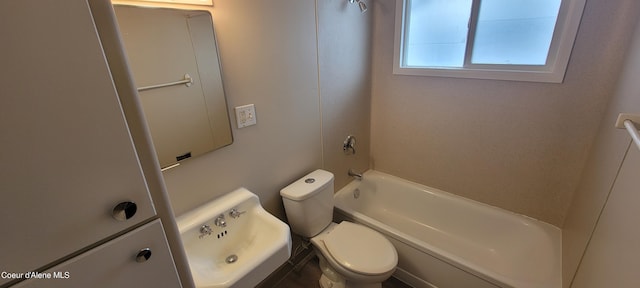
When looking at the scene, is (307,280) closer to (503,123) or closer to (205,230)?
(205,230)

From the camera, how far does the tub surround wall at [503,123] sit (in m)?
1.38

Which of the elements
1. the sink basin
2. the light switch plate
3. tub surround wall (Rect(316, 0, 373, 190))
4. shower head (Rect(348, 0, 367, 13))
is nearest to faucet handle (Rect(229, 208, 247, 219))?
the sink basin

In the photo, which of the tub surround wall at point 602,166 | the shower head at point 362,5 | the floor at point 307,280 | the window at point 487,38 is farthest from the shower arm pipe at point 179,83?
the tub surround wall at point 602,166

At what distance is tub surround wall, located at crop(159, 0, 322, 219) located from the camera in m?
1.20

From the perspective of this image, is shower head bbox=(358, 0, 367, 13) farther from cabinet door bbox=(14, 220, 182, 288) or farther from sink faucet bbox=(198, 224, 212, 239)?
cabinet door bbox=(14, 220, 182, 288)

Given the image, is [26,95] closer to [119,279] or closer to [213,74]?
[119,279]

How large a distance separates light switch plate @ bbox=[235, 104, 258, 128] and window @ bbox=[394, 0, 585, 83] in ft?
4.05

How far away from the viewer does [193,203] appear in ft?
4.09

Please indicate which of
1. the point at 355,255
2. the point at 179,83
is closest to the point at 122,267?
the point at 179,83

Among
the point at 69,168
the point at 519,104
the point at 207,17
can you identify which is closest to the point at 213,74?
the point at 207,17

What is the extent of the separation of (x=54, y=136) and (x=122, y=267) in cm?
31

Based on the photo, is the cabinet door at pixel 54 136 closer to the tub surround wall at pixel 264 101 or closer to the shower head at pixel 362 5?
the tub surround wall at pixel 264 101

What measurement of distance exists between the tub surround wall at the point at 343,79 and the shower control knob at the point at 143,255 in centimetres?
134

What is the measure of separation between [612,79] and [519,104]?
399 mm
